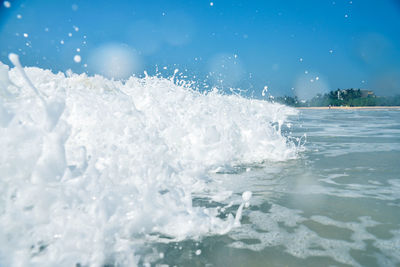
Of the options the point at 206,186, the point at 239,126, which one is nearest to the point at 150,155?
the point at 206,186

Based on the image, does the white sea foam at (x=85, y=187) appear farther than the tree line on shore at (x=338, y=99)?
No

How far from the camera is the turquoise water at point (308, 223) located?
1848mm

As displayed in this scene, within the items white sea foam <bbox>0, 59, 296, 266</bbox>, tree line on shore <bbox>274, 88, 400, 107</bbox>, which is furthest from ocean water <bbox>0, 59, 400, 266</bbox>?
tree line on shore <bbox>274, 88, 400, 107</bbox>

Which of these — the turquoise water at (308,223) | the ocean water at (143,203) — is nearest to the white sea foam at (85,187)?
the ocean water at (143,203)

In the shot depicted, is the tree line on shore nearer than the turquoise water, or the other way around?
the turquoise water

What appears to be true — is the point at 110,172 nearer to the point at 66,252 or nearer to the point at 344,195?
the point at 66,252

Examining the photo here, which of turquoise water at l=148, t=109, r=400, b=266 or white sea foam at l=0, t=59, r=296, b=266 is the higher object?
white sea foam at l=0, t=59, r=296, b=266

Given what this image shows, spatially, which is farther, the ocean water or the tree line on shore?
the tree line on shore

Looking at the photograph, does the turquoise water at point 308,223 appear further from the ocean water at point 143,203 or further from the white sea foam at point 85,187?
the white sea foam at point 85,187

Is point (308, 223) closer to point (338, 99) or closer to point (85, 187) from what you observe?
point (85, 187)

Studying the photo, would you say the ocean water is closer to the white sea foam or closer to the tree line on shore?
the white sea foam

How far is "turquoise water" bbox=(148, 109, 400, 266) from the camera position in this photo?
1848 mm

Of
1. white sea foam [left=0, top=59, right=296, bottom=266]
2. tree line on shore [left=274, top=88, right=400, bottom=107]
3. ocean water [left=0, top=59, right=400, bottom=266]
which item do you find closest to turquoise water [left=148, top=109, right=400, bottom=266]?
ocean water [left=0, top=59, right=400, bottom=266]

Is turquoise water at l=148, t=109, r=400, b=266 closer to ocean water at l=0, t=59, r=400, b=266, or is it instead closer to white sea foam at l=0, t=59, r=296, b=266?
ocean water at l=0, t=59, r=400, b=266
